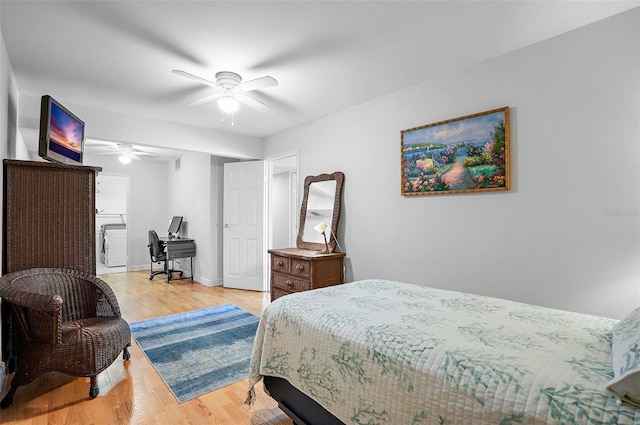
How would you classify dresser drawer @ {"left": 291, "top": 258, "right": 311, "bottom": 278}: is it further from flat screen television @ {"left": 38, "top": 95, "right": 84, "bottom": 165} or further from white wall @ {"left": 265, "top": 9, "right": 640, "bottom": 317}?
flat screen television @ {"left": 38, "top": 95, "right": 84, "bottom": 165}

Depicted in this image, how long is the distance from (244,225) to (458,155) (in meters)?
3.48

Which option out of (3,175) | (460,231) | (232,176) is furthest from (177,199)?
(460,231)

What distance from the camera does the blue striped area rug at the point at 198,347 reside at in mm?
2307

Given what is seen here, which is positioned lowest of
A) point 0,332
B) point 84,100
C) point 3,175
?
point 0,332

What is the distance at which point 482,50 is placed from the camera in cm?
238

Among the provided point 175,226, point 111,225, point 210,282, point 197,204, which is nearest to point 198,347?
point 210,282

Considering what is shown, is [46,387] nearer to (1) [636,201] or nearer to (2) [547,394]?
(2) [547,394]

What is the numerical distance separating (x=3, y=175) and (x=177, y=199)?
4562 mm

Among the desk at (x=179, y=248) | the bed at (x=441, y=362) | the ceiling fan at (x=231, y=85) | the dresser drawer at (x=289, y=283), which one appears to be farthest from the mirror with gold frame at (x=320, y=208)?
the desk at (x=179, y=248)

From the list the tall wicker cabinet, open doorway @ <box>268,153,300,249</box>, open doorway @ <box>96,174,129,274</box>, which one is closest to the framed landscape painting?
the tall wicker cabinet

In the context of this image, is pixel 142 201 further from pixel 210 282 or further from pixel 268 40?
pixel 268 40

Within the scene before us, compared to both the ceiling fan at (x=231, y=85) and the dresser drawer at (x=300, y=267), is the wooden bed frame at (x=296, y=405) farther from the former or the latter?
the ceiling fan at (x=231, y=85)

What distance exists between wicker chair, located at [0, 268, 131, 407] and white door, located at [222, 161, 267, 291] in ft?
8.86

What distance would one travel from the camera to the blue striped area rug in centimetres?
231
